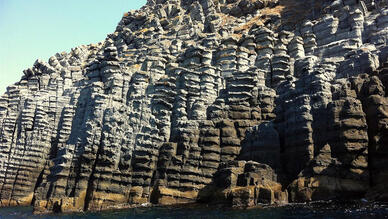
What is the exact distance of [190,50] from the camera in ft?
228

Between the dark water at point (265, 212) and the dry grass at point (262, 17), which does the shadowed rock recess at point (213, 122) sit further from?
the dry grass at point (262, 17)

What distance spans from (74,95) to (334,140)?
48.6 metres

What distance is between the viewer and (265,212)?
3403 cm

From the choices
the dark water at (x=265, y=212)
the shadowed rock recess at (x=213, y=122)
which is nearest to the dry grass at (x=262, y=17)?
the shadowed rock recess at (x=213, y=122)

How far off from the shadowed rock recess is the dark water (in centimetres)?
294

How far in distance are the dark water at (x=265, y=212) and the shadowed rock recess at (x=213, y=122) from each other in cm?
294

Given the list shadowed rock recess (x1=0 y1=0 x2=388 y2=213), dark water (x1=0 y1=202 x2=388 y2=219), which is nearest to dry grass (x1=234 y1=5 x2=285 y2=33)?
shadowed rock recess (x1=0 y1=0 x2=388 y2=213)

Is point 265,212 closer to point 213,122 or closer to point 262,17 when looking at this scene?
point 213,122

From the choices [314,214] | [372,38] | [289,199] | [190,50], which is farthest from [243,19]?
[314,214]

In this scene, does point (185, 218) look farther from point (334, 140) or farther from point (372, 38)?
point (372, 38)

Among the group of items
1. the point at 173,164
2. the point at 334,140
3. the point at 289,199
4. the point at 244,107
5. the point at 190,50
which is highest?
the point at 190,50

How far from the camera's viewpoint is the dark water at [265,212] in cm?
2993

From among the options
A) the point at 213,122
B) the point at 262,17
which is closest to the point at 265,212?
the point at 213,122

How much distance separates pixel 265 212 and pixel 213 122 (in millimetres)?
20837
